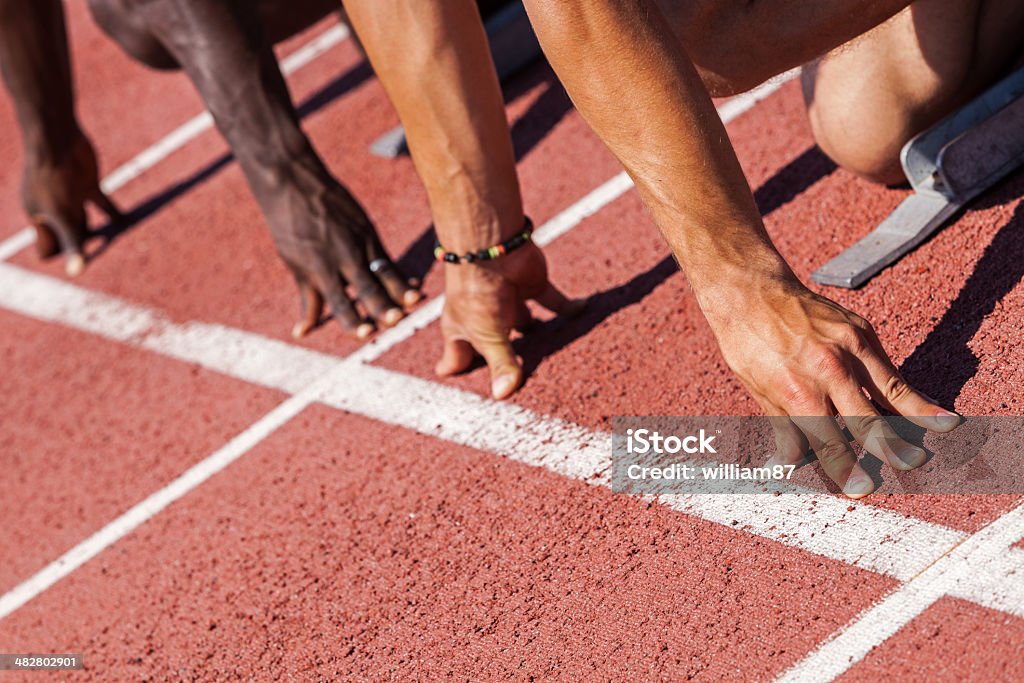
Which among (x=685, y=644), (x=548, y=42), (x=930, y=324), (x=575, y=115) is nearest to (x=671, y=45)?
(x=548, y=42)

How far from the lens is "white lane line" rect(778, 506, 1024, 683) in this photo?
1962mm

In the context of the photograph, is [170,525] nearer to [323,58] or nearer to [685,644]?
[685,644]

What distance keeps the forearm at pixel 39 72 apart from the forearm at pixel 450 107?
100 inches

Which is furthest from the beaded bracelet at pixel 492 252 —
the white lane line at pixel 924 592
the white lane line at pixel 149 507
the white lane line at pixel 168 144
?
the white lane line at pixel 168 144

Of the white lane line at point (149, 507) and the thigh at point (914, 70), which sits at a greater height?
the thigh at point (914, 70)

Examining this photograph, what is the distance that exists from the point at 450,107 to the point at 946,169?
111 cm

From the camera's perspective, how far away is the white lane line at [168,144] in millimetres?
5527

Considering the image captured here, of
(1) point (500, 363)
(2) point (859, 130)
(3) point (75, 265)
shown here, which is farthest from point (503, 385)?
(3) point (75, 265)

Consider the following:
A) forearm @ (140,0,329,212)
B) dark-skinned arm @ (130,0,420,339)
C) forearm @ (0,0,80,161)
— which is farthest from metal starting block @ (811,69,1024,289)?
forearm @ (0,0,80,161)

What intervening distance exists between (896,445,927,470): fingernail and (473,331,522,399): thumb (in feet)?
3.44

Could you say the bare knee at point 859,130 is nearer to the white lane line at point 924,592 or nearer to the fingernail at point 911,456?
the fingernail at point 911,456

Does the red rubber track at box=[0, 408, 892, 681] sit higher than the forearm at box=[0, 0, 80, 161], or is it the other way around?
the forearm at box=[0, 0, 80, 161]

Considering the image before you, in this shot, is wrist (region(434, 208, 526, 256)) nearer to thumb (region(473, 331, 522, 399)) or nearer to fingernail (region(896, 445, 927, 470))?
thumb (region(473, 331, 522, 399))

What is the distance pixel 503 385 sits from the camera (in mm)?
2994
